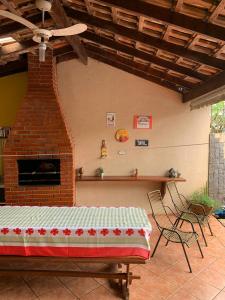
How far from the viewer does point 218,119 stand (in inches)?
229

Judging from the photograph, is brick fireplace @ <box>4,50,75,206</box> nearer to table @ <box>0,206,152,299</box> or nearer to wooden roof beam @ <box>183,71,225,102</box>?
table @ <box>0,206,152,299</box>

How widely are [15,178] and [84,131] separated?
1520 mm

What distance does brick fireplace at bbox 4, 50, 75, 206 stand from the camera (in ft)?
13.7

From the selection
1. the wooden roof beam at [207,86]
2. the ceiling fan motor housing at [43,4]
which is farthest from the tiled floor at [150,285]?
the ceiling fan motor housing at [43,4]

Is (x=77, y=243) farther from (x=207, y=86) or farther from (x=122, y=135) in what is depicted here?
(x=122, y=135)

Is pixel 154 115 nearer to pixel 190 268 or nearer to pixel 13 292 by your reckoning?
pixel 190 268

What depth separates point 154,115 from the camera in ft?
16.0

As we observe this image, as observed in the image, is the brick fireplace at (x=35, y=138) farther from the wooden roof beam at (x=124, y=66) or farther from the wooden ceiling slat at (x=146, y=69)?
the wooden ceiling slat at (x=146, y=69)

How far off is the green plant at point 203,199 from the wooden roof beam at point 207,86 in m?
1.79

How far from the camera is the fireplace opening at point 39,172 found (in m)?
4.28

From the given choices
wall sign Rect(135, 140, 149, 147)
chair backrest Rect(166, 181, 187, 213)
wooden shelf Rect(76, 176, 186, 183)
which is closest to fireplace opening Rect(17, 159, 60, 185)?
wooden shelf Rect(76, 176, 186, 183)

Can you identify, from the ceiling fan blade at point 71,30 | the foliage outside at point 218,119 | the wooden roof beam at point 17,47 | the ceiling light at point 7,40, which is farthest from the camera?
the foliage outside at point 218,119

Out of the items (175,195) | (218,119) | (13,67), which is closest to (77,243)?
(175,195)

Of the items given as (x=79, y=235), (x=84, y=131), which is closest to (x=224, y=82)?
(x=79, y=235)
